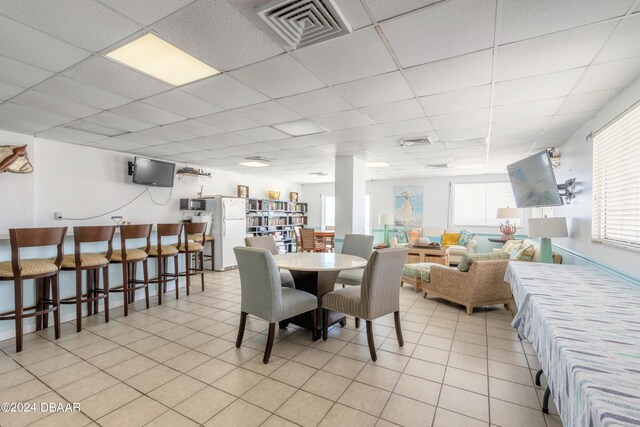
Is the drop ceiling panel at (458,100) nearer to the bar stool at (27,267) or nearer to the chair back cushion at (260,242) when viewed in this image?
the chair back cushion at (260,242)

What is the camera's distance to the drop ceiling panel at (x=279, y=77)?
227 cm

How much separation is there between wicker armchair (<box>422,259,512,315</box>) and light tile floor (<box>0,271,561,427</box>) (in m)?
0.38

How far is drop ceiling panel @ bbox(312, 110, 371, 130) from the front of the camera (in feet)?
11.2

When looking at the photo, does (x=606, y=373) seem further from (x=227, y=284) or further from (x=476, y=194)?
(x=476, y=194)

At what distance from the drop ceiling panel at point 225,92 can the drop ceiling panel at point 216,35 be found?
0.34m

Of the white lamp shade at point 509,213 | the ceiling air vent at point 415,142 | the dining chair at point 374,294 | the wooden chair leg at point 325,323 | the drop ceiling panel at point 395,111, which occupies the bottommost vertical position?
the wooden chair leg at point 325,323

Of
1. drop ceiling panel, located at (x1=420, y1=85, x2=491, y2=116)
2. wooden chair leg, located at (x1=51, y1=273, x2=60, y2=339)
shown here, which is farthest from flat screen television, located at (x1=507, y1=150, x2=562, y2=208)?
wooden chair leg, located at (x1=51, y1=273, x2=60, y2=339)

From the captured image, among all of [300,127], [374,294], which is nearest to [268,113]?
[300,127]

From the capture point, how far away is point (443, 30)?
5.97ft

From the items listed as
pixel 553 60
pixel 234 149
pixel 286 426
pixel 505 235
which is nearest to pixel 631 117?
pixel 553 60

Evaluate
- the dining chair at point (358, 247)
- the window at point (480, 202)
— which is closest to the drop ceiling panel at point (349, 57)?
the dining chair at point (358, 247)

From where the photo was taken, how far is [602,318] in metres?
1.57

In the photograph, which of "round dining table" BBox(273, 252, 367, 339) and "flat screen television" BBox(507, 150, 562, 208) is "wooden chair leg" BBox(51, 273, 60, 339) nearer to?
"round dining table" BBox(273, 252, 367, 339)

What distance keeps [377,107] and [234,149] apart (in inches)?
120
